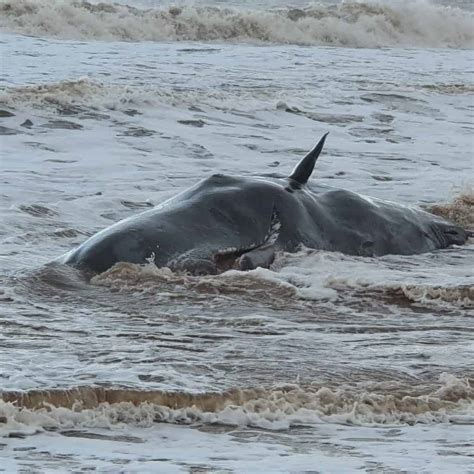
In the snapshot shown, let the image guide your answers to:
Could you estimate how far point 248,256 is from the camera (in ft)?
26.2

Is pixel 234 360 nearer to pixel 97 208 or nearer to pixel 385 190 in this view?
pixel 97 208

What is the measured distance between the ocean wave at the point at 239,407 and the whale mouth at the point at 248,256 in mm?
2269

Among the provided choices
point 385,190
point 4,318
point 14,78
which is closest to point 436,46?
point 14,78

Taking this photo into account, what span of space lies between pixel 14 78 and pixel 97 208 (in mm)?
9143

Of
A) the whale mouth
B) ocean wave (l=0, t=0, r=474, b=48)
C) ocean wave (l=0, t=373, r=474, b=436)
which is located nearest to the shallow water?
ocean wave (l=0, t=373, r=474, b=436)

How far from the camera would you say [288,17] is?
34031 millimetres

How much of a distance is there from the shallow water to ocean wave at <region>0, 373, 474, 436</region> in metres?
→ 0.01

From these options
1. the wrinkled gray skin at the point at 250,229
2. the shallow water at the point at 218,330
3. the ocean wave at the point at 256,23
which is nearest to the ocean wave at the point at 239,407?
the shallow water at the point at 218,330

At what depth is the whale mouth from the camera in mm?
7918

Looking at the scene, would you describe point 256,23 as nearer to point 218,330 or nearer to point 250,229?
point 250,229

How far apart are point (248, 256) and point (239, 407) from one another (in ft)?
8.79

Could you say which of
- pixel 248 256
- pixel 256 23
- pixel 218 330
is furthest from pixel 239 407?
pixel 256 23

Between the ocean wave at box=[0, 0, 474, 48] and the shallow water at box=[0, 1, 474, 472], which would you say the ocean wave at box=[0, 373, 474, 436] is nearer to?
the shallow water at box=[0, 1, 474, 472]

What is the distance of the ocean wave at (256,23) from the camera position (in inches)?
1180
